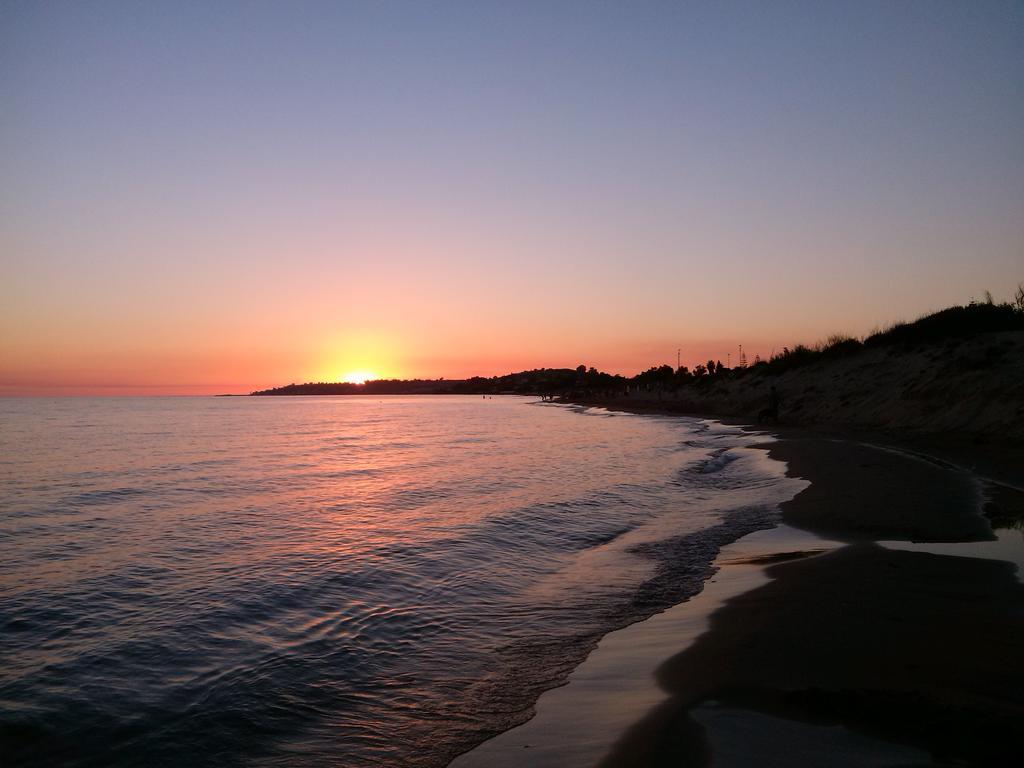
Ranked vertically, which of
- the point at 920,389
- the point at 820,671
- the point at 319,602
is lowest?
the point at 319,602

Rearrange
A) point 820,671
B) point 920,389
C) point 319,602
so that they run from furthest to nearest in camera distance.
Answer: point 920,389
point 319,602
point 820,671

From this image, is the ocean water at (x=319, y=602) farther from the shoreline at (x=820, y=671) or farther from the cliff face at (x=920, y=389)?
the cliff face at (x=920, y=389)

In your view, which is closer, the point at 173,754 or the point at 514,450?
the point at 173,754

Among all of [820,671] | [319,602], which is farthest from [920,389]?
[319,602]

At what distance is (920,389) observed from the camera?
101 feet

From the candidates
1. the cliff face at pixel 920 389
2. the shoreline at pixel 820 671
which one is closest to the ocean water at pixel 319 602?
the shoreline at pixel 820 671

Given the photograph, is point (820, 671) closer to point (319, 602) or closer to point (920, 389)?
point (319, 602)

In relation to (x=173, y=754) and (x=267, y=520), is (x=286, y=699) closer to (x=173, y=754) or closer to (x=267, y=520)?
(x=173, y=754)

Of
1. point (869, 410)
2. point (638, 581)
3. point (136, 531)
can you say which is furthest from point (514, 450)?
point (638, 581)

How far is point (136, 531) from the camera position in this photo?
44.2 feet

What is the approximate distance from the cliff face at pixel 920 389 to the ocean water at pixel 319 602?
10.3 m

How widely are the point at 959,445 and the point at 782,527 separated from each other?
537 inches

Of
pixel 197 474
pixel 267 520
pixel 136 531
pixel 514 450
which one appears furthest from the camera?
pixel 514 450

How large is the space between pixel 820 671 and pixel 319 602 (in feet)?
20.9
